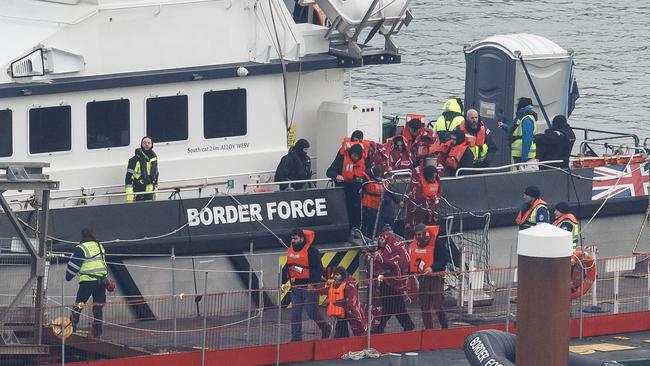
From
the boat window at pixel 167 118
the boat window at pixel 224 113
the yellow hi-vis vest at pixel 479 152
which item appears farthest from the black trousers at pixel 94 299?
the yellow hi-vis vest at pixel 479 152

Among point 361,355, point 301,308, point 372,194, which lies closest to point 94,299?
point 301,308

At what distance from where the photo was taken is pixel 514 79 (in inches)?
854

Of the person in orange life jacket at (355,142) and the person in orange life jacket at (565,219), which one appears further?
the person in orange life jacket at (355,142)

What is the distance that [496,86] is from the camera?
2194 centimetres

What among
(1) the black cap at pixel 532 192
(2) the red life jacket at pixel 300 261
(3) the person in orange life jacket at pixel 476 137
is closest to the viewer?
(2) the red life jacket at pixel 300 261

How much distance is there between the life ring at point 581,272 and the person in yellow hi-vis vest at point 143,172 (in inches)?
184

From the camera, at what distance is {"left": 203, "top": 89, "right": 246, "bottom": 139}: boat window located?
60.5 feet

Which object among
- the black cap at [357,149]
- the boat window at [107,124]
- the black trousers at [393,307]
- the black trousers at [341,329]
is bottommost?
the black trousers at [341,329]

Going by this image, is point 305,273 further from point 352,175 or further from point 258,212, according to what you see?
point 352,175

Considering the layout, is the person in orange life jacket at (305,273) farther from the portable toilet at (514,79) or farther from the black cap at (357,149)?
the portable toilet at (514,79)

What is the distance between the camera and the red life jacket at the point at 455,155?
19.4m

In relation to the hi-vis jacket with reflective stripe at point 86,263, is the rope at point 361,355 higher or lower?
lower

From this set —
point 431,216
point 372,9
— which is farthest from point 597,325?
point 372,9

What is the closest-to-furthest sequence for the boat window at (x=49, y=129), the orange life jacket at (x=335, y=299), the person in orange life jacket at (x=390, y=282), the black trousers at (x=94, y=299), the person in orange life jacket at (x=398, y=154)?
1. the black trousers at (x=94, y=299)
2. the orange life jacket at (x=335, y=299)
3. the person in orange life jacket at (x=390, y=282)
4. the boat window at (x=49, y=129)
5. the person in orange life jacket at (x=398, y=154)
